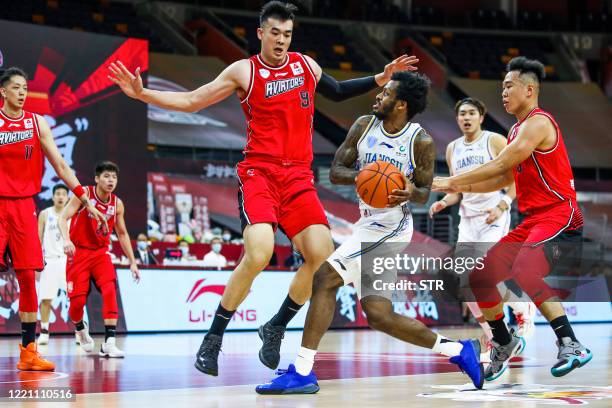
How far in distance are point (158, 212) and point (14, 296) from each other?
737 cm

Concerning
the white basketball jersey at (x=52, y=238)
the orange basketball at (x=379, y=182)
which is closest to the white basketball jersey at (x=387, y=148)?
the orange basketball at (x=379, y=182)

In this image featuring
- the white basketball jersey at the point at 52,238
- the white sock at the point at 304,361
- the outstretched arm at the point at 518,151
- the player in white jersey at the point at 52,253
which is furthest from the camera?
the white basketball jersey at the point at 52,238

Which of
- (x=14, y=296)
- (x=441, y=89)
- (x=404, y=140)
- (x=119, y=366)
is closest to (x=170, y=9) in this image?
(x=441, y=89)

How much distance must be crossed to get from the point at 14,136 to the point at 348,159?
3.44m

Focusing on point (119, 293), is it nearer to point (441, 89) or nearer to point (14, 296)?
point (14, 296)

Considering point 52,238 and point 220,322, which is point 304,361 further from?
point 52,238

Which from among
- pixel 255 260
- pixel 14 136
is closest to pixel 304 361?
pixel 255 260

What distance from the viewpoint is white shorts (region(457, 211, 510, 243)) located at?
9.95 metres

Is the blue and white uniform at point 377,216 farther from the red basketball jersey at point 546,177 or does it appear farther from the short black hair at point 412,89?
the red basketball jersey at point 546,177

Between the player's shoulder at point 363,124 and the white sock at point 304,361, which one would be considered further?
the player's shoulder at point 363,124

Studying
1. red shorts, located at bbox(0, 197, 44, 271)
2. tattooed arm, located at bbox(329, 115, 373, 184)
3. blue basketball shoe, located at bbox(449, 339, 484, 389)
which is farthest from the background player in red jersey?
blue basketball shoe, located at bbox(449, 339, 484, 389)

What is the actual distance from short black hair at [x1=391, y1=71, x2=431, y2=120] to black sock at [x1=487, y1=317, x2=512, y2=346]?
1770 mm

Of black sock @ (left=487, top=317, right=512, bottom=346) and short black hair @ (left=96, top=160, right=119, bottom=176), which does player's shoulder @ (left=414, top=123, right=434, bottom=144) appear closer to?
black sock @ (left=487, top=317, right=512, bottom=346)

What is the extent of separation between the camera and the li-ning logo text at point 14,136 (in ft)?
Result: 27.7
